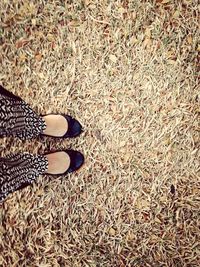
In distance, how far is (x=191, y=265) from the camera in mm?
1946

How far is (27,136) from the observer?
191 cm

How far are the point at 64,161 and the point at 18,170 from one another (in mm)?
343

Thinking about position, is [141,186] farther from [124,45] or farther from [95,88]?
[124,45]

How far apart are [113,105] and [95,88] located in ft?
0.36

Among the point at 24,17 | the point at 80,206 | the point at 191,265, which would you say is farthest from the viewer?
the point at 24,17

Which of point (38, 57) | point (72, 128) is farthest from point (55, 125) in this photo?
point (38, 57)

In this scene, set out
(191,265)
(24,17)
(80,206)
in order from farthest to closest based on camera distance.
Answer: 1. (24,17)
2. (80,206)
3. (191,265)

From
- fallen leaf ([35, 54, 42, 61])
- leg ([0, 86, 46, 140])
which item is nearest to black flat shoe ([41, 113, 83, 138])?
leg ([0, 86, 46, 140])

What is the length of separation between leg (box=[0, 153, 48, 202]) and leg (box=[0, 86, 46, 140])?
3.6 inches

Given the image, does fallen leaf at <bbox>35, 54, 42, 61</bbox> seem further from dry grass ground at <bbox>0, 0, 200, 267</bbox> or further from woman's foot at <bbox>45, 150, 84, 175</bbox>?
woman's foot at <bbox>45, 150, 84, 175</bbox>

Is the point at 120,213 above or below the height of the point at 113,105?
below

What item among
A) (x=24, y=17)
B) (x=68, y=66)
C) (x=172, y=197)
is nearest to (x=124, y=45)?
(x=68, y=66)

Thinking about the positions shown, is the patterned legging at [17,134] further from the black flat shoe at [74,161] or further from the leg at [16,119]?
the black flat shoe at [74,161]

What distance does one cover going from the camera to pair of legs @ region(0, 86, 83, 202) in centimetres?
163
